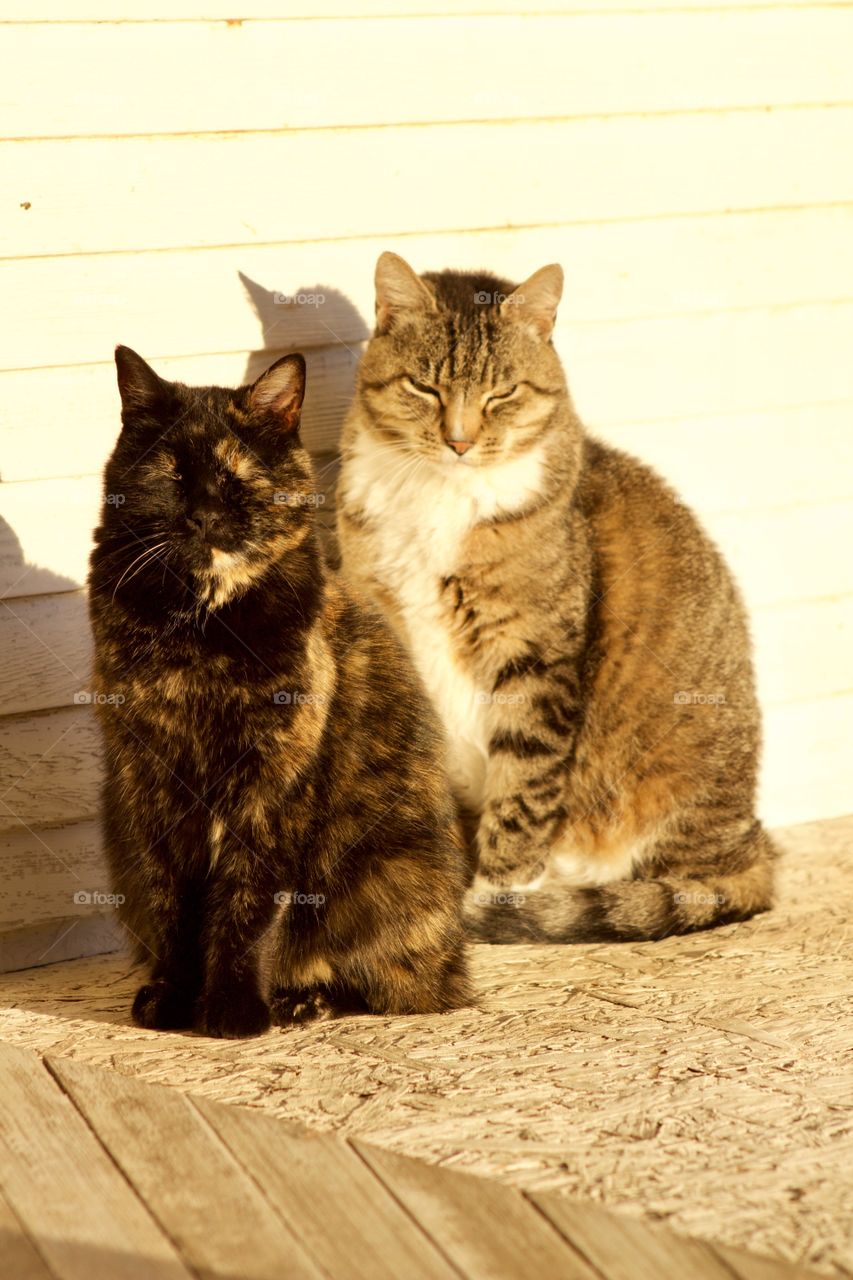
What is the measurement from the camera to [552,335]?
3762mm

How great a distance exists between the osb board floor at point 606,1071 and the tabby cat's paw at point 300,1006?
5 centimetres

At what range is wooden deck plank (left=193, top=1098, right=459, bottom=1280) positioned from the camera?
1986 mm

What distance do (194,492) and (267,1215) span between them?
1274 millimetres

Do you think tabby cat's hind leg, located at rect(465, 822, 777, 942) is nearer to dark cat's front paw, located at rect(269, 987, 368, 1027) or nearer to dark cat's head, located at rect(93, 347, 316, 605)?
dark cat's front paw, located at rect(269, 987, 368, 1027)

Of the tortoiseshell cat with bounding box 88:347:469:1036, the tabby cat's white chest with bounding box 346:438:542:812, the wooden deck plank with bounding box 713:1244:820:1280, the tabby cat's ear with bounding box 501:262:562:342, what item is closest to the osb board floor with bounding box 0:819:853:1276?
the wooden deck plank with bounding box 713:1244:820:1280

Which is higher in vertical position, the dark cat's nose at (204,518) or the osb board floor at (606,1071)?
the dark cat's nose at (204,518)

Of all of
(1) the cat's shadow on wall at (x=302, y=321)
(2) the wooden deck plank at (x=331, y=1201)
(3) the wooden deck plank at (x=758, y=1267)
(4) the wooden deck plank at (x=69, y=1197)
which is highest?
(1) the cat's shadow on wall at (x=302, y=321)

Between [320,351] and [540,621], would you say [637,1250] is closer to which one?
[540,621]

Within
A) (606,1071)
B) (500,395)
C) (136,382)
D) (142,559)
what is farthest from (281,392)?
(606,1071)

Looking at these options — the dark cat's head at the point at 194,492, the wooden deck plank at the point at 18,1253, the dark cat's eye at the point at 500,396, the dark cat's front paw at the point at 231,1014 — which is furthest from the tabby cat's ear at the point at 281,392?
the wooden deck plank at the point at 18,1253

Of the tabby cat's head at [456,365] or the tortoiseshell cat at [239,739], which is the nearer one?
the tortoiseshell cat at [239,739]

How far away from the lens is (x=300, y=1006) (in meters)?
2.88

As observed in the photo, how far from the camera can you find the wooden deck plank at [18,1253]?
1.97 m

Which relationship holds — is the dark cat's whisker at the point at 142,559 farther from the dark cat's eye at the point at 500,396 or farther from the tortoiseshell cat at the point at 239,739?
the dark cat's eye at the point at 500,396
